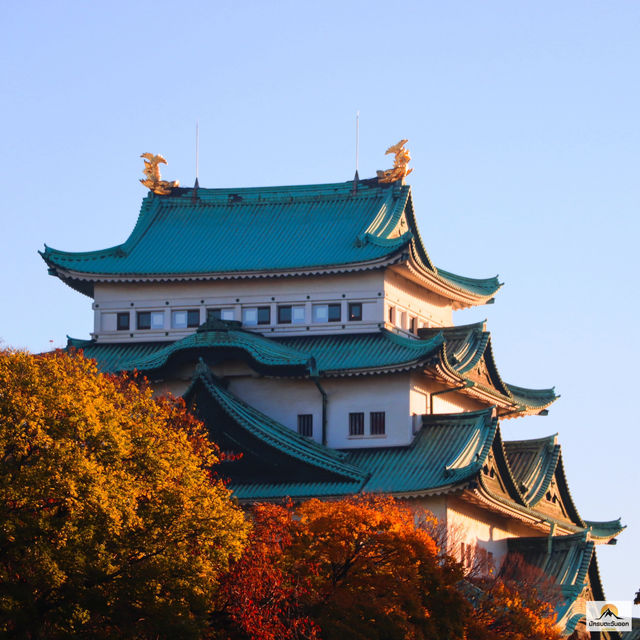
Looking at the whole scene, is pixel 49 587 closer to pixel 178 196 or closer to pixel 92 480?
pixel 92 480

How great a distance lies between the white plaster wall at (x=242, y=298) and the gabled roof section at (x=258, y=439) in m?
6.31

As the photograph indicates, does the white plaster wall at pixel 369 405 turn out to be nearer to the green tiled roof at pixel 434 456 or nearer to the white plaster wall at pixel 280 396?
the green tiled roof at pixel 434 456

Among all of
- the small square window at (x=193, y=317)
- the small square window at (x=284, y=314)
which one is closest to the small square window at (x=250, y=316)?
the small square window at (x=284, y=314)

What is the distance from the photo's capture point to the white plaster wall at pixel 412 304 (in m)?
67.9

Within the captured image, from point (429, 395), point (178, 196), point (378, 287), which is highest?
point (178, 196)

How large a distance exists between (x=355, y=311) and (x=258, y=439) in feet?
28.0

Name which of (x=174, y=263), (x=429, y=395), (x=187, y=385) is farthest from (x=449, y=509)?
(x=174, y=263)

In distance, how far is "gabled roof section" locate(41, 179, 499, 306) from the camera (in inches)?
2670

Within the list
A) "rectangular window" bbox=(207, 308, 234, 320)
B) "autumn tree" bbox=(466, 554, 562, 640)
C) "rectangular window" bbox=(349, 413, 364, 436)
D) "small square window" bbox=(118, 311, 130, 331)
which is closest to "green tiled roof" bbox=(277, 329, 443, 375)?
"rectangular window" bbox=(349, 413, 364, 436)

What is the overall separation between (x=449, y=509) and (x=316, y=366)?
7.70 m

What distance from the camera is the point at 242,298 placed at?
6844 centimetres

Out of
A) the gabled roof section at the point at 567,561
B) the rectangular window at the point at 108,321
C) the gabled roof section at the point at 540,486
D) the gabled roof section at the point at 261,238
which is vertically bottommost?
the gabled roof section at the point at 567,561

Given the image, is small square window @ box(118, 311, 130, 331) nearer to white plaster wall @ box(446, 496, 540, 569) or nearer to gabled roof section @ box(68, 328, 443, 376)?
gabled roof section @ box(68, 328, 443, 376)

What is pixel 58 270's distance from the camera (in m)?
69.4
